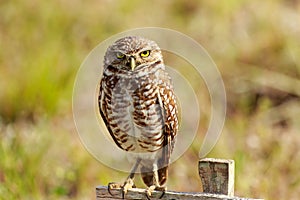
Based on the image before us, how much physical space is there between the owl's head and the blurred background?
1282mm

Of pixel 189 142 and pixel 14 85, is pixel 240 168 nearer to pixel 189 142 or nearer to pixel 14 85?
pixel 189 142

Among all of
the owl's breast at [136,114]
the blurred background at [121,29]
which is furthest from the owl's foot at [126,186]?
the blurred background at [121,29]

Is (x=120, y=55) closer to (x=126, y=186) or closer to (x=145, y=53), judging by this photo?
(x=145, y=53)

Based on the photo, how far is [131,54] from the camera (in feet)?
11.1

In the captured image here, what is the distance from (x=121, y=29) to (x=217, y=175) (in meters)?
5.33

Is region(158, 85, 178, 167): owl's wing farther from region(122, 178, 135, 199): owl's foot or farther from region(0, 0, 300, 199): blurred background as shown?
region(0, 0, 300, 199): blurred background

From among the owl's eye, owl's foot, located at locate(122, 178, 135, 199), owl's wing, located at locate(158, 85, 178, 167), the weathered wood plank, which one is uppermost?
the owl's eye

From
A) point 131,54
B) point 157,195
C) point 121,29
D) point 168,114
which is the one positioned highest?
point 121,29

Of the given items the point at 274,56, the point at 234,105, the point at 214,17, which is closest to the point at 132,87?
the point at 234,105

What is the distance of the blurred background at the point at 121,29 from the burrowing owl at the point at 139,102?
869 millimetres

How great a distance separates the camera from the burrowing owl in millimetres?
3439

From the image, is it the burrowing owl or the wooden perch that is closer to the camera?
the wooden perch

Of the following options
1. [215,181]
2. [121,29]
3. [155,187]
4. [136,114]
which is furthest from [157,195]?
[121,29]

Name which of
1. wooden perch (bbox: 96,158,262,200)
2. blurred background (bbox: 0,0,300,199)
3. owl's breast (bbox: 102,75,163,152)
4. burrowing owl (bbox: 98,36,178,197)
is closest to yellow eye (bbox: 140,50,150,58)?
burrowing owl (bbox: 98,36,178,197)
